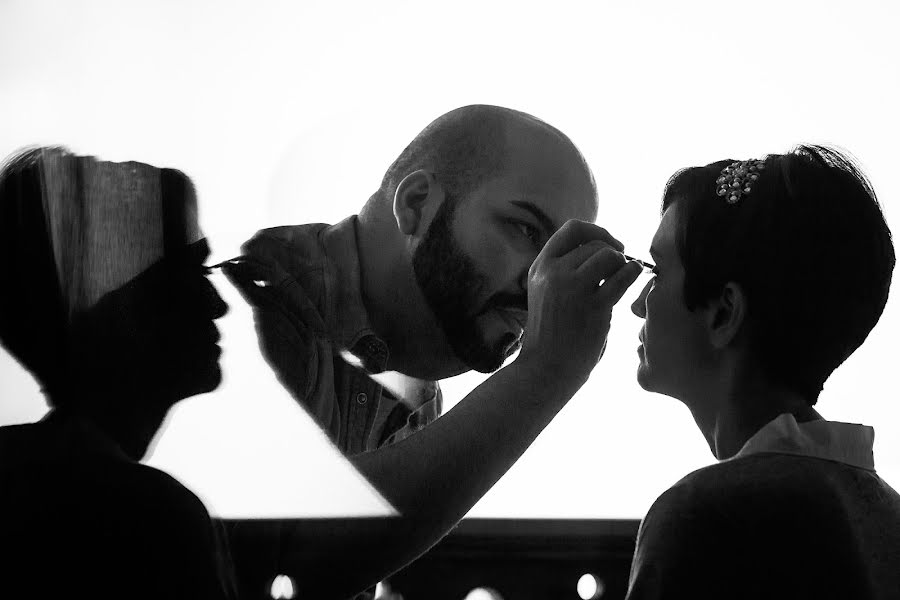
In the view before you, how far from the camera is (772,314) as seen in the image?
2.82 feet

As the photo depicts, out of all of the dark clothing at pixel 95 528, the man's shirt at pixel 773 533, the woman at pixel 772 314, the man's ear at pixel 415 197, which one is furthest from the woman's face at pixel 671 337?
the dark clothing at pixel 95 528

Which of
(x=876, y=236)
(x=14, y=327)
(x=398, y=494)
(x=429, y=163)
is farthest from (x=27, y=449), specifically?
(x=876, y=236)

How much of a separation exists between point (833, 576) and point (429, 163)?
24.6 inches

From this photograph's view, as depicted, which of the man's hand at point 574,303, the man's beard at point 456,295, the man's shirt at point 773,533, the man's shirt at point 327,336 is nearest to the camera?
the man's shirt at point 773,533

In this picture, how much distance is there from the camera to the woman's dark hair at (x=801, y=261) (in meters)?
→ 0.85

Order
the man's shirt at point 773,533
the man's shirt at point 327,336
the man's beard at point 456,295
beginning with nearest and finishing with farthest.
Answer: the man's shirt at point 773,533 → the man's shirt at point 327,336 → the man's beard at point 456,295

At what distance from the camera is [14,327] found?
2.59ft

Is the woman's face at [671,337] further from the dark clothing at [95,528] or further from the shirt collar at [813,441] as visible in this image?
the dark clothing at [95,528]

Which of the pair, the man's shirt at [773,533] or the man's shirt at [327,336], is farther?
the man's shirt at [327,336]

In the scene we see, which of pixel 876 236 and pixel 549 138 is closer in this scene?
pixel 876 236

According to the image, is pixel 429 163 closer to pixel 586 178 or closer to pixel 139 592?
pixel 586 178

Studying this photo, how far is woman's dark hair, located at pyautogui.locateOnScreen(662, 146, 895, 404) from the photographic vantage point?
0.85 meters

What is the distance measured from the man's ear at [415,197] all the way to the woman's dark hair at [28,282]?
414mm

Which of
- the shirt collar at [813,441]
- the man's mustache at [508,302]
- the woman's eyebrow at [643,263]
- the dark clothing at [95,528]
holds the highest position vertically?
the woman's eyebrow at [643,263]
